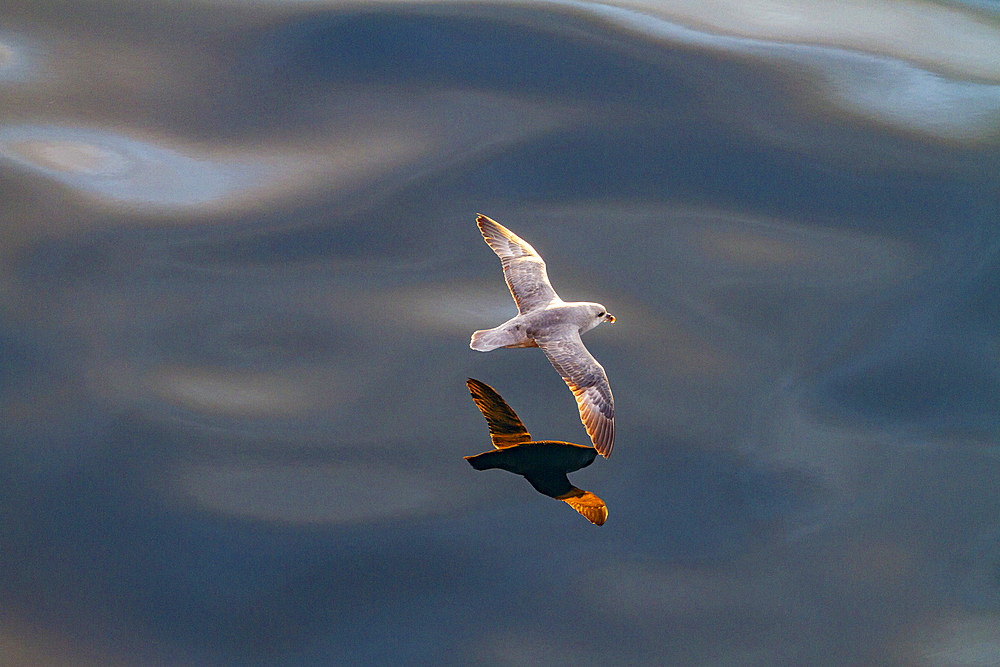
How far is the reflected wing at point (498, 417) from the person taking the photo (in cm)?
602

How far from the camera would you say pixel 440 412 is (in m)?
6.23

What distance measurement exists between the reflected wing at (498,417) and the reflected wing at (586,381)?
44cm

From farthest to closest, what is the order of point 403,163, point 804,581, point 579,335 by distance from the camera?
point 403,163
point 579,335
point 804,581

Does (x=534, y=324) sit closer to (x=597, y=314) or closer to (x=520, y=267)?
(x=597, y=314)

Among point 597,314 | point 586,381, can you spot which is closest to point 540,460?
point 586,381

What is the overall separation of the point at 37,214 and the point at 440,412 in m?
3.96

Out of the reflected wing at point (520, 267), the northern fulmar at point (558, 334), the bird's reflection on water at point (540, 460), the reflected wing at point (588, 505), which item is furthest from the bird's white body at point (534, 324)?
the reflected wing at point (588, 505)

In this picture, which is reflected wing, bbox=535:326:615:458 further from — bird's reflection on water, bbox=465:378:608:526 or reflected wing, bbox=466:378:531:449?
reflected wing, bbox=466:378:531:449

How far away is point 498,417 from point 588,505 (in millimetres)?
899

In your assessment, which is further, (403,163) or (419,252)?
(403,163)

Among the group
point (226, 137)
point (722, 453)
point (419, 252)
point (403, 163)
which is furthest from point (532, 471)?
point (226, 137)

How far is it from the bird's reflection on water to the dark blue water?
0.38 ft

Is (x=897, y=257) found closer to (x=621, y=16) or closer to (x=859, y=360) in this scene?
(x=859, y=360)

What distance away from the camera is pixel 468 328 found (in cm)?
689
